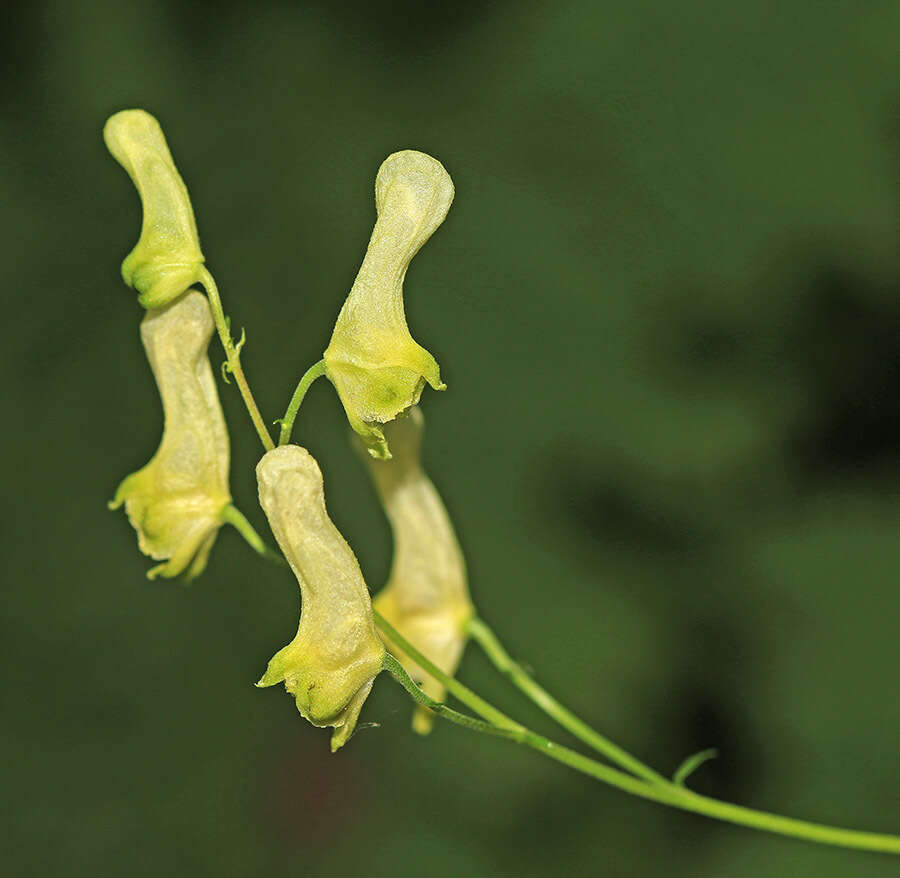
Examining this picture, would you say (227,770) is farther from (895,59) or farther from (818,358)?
(895,59)

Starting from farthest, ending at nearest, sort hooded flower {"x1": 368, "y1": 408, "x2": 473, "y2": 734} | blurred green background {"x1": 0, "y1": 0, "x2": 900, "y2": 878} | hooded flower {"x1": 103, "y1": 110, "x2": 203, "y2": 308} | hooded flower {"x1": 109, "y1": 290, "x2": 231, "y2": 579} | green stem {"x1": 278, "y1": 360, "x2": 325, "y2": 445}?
blurred green background {"x1": 0, "y1": 0, "x2": 900, "y2": 878}
hooded flower {"x1": 368, "y1": 408, "x2": 473, "y2": 734}
hooded flower {"x1": 109, "y1": 290, "x2": 231, "y2": 579}
hooded flower {"x1": 103, "y1": 110, "x2": 203, "y2": 308}
green stem {"x1": 278, "y1": 360, "x2": 325, "y2": 445}

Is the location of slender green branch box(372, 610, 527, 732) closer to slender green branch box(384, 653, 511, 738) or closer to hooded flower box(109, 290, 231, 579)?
slender green branch box(384, 653, 511, 738)

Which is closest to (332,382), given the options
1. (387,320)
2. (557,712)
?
(387,320)

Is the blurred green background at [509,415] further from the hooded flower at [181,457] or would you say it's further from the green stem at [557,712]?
the hooded flower at [181,457]

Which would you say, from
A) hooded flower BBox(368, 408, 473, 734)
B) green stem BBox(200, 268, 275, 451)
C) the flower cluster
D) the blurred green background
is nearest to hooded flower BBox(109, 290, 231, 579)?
the flower cluster

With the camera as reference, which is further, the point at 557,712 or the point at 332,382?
the point at 557,712

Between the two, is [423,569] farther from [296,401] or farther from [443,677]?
[296,401]

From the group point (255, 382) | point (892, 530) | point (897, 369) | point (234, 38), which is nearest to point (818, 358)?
point (897, 369)
